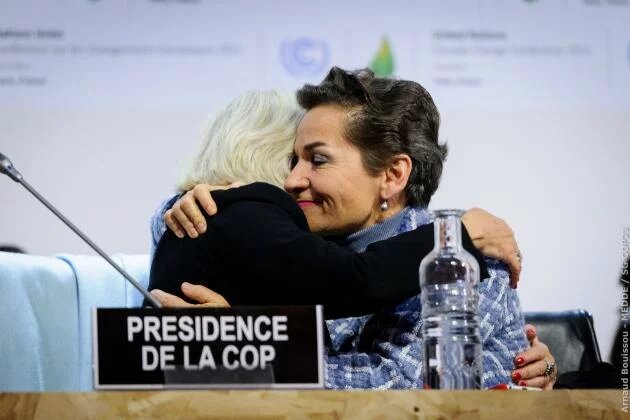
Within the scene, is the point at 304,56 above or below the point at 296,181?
above

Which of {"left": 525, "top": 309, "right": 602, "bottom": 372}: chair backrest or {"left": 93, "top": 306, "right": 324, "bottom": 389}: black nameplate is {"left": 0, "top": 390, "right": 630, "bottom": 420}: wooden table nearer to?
{"left": 93, "top": 306, "right": 324, "bottom": 389}: black nameplate

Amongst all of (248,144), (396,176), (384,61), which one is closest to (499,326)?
(396,176)

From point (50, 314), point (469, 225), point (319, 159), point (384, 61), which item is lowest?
point (50, 314)

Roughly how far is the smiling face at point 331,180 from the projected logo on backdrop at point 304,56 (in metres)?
0.88

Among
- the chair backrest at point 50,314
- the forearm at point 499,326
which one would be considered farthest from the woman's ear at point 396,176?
the chair backrest at point 50,314

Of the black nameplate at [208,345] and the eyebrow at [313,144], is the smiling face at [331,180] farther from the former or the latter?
the black nameplate at [208,345]

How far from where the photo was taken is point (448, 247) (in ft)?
4.89

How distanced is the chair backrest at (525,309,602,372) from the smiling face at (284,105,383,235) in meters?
0.68

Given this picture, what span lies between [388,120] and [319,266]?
0.48 metres

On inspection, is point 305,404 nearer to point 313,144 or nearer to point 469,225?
point 469,225

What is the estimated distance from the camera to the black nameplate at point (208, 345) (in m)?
1.23

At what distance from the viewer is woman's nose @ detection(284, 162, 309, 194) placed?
2.06 m

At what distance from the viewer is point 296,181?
2.06 metres

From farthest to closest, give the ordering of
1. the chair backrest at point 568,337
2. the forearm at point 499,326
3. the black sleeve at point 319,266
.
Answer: the chair backrest at point 568,337 < the forearm at point 499,326 < the black sleeve at point 319,266
